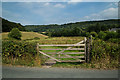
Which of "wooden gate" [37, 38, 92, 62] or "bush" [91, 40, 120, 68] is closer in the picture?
"bush" [91, 40, 120, 68]

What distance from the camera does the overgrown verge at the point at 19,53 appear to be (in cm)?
480

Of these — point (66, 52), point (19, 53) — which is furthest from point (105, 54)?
point (19, 53)

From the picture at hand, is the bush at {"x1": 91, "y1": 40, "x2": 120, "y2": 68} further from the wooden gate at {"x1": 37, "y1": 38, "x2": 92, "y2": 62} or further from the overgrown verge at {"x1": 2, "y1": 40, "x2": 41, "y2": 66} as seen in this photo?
the overgrown verge at {"x1": 2, "y1": 40, "x2": 41, "y2": 66}

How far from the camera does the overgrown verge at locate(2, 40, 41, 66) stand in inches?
189

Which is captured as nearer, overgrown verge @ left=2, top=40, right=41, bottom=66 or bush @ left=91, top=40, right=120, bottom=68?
bush @ left=91, top=40, right=120, bottom=68

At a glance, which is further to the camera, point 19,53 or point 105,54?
point 19,53

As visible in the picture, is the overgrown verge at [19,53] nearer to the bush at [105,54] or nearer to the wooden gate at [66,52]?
the wooden gate at [66,52]

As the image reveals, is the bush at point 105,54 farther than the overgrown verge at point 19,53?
No

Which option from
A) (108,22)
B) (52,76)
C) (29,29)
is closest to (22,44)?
(52,76)

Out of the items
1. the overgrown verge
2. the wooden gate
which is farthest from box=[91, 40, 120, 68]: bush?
the overgrown verge

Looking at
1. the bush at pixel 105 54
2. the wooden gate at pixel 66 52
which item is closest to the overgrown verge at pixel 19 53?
the wooden gate at pixel 66 52

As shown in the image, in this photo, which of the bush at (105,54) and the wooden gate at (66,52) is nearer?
the bush at (105,54)

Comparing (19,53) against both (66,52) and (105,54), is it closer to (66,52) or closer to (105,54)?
(66,52)

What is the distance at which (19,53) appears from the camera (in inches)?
193
